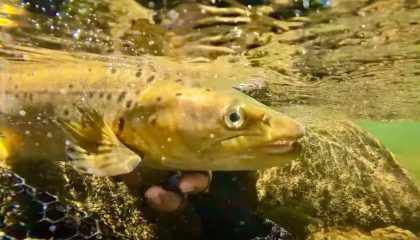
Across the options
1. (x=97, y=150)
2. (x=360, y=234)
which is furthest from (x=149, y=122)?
(x=360, y=234)

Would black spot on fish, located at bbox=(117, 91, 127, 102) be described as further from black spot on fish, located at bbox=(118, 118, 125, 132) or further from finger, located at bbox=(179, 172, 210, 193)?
finger, located at bbox=(179, 172, 210, 193)

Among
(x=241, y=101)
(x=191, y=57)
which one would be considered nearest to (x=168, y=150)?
(x=241, y=101)

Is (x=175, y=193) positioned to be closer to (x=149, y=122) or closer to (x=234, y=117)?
(x=149, y=122)

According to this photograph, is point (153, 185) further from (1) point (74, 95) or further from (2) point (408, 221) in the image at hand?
(2) point (408, 221)

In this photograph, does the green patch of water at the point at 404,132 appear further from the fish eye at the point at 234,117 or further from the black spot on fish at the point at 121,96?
the black spot on fish at the point at 121,96

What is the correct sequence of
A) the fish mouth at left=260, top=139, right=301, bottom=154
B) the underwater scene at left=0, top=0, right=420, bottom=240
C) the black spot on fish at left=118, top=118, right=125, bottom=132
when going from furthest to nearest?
the black spot on fish at left=118, top=118, right=125, bottom=132 < the underwater scene at left=0, top=0, right=420, bottom=240 < the fish mouth at left=260, top=139, right=301, bottom=154

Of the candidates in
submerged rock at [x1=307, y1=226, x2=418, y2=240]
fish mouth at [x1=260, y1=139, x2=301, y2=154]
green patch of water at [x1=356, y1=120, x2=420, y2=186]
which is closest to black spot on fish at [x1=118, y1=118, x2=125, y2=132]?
fish mouth at [x1=260, y1=139, x2=301, y2=154]
